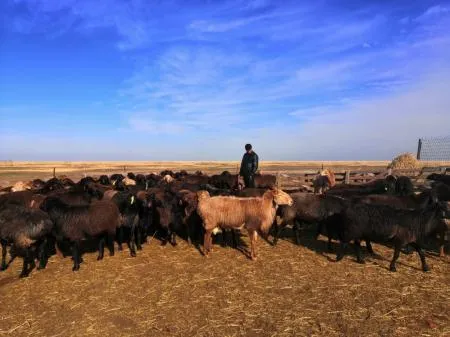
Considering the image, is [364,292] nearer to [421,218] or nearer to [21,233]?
[421,218]

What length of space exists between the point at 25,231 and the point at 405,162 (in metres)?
22.1

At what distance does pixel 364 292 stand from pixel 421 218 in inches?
93.2

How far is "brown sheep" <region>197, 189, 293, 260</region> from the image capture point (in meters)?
8.68

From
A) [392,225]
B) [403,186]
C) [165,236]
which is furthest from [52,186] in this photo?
[403,186]

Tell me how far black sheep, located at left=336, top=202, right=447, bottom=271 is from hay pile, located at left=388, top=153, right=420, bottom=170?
1651 cm

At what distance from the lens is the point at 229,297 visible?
20.6ft

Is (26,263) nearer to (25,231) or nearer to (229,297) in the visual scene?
(25,231)

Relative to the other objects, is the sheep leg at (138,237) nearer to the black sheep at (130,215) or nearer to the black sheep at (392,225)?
the black sheep at (130,215)

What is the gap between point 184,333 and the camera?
204 inches

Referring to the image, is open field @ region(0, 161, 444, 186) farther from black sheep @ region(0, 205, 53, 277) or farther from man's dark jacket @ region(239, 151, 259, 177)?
black sheep @ region(0, 205, 53, 277)

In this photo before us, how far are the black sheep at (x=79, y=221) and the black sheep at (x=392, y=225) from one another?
205 inches

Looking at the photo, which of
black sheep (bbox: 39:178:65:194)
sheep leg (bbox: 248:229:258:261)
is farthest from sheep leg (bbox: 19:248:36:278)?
sheep leg (bbox: 248:229:258:261)

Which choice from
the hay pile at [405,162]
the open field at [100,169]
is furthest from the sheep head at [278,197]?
the hay pile at [405,162]

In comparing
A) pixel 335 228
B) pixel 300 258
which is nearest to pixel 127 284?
pixel 300 258
